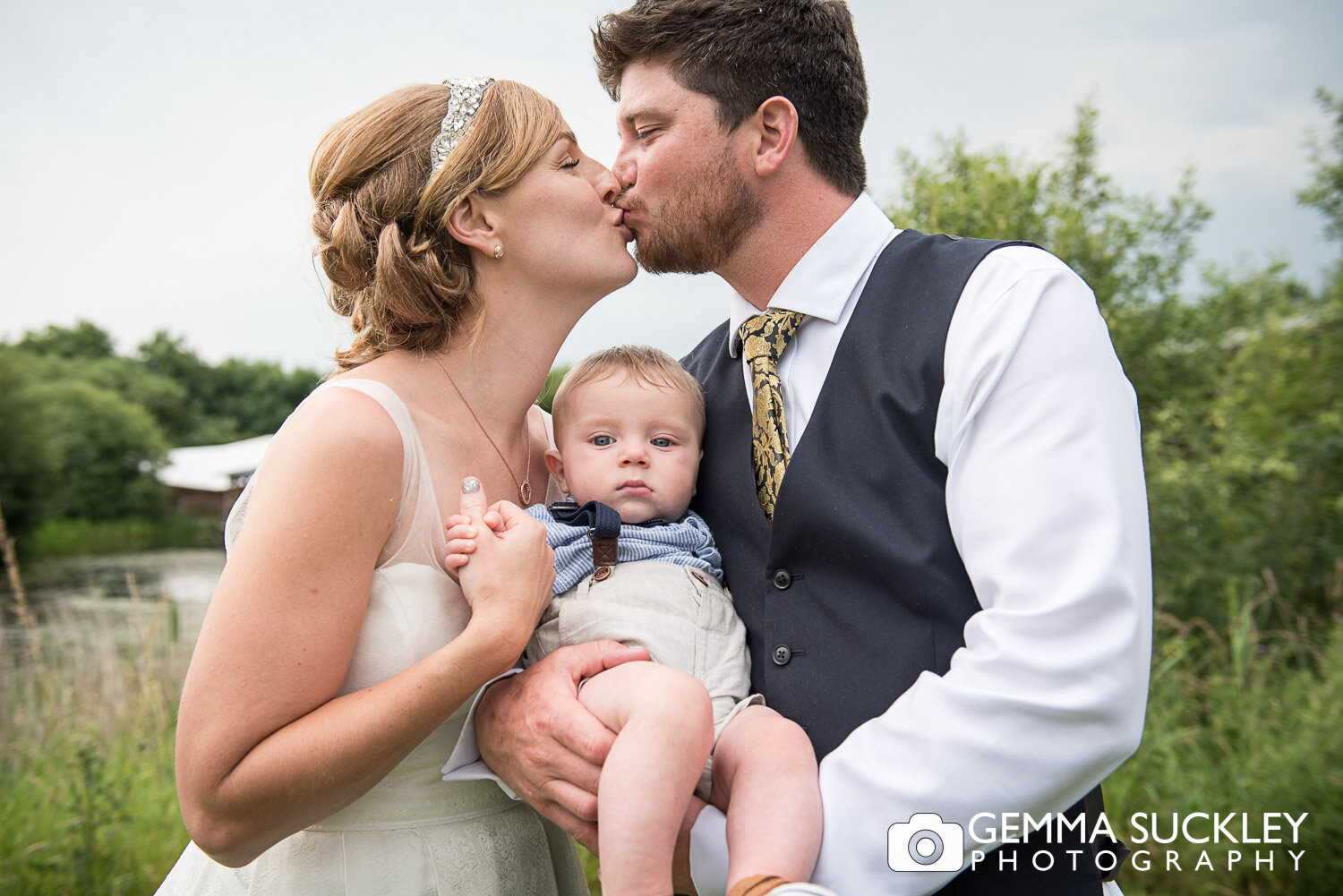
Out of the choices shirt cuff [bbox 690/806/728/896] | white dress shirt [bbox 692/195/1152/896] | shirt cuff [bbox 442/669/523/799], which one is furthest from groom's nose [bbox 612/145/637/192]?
shirt cuff [bbox 690/806/728/896]

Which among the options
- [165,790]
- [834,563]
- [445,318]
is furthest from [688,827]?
[165,790]

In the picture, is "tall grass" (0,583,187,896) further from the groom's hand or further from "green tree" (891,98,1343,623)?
"green tree" (891,98,1343,623)

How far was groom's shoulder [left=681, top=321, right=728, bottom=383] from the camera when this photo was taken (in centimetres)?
238

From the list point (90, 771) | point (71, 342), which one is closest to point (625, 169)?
point (90, 771)

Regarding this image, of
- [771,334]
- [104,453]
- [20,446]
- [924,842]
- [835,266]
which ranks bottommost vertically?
[104,453]

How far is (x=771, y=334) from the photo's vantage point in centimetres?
211

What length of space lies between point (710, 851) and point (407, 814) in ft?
2.24

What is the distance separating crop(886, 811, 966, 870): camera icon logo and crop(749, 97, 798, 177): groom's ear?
1563 millimetres

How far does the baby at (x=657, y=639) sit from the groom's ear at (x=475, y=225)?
36 centimetres

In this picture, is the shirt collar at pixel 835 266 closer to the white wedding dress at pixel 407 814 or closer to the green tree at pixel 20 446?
the white wedding dress at pixel 407 814

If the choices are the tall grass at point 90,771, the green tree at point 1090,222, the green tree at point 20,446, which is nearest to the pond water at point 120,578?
the green tree at point 20,446

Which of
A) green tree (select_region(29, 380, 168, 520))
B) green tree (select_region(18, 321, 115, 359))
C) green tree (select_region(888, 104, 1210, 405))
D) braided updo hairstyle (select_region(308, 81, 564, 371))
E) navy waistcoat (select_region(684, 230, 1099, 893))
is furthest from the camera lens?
green tree (select_region(18, 321, 115, 359))

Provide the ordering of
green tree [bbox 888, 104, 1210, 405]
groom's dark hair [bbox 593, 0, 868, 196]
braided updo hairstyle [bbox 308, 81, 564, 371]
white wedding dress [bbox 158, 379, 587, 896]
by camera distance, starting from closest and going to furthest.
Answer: white wedding dress [bbox 158, 379, 587, 896]
braided updo hairstyle [bbox 308, 81, 564, 371]
groom's dark hair [bbox 593, 0, 868, 196]
green tree [bbox 888, 104, 1210, 405]

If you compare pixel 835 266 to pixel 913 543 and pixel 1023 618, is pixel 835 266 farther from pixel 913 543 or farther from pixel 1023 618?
pixel 1023 618
